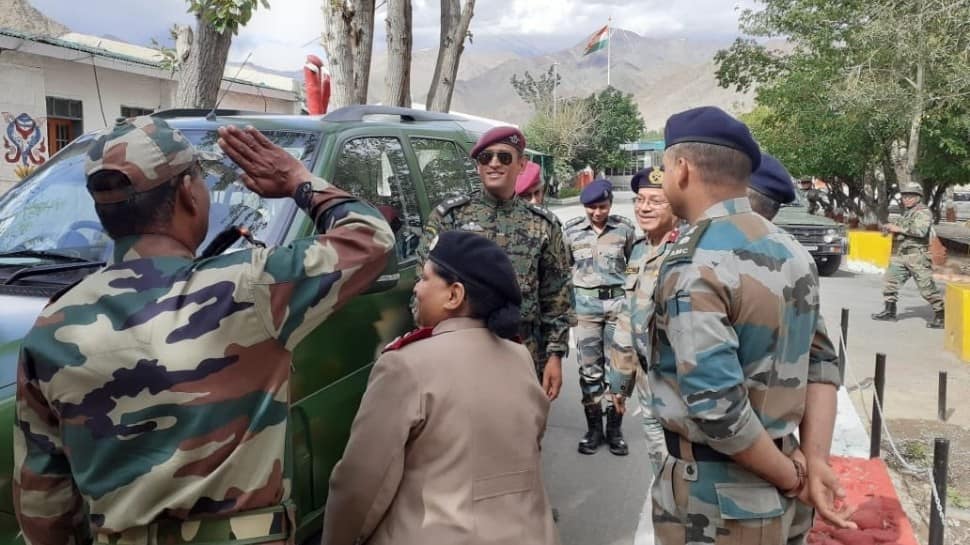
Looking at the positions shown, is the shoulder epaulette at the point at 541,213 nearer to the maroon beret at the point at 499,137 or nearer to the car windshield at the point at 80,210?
the maroon beret at the point at 499,137

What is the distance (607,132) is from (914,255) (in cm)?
4812

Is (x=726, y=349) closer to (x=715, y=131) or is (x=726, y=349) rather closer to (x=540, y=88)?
(x=715, y=131)

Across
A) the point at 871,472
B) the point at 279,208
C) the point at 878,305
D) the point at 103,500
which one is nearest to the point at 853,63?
the point at 878,305

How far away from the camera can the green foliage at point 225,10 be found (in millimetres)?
5516

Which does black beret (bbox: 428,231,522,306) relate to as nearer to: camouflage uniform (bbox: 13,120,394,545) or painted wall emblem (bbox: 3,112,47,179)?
camouflage uniform (bbox: 13,120,394,545)

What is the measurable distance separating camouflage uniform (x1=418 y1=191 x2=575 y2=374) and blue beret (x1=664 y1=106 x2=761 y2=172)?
1725mm

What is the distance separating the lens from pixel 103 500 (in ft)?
5.21

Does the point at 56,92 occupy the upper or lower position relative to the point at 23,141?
upper

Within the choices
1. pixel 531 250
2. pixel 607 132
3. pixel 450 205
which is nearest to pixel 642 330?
pixel 531 250

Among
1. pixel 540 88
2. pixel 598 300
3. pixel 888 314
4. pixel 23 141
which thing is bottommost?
pixel 888 314

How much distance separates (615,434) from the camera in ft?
17.8

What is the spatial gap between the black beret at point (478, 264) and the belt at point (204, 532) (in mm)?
812

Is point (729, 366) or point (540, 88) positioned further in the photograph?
point (540, 88)

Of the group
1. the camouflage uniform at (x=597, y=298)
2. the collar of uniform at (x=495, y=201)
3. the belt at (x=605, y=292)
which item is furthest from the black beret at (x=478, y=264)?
the belt at (x=605, y=292)
